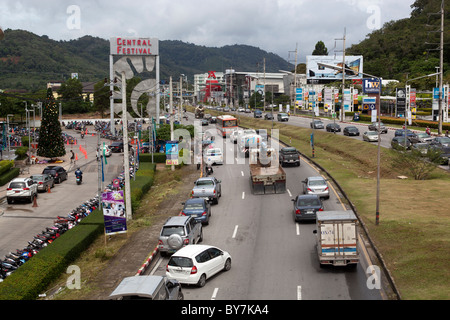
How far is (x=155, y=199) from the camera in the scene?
36.5 m

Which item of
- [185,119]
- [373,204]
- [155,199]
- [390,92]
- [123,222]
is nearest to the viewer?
[123,222]

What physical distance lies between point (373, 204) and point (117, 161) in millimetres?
38134

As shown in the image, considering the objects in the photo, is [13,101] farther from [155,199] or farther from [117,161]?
[155,199]

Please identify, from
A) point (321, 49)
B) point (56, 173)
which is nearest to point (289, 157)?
point (56, 173)

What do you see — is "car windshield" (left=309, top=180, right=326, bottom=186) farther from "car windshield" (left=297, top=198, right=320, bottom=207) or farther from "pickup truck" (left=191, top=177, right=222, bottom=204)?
"pickup truck" (left=191, top=177, right=222, bottom=204)

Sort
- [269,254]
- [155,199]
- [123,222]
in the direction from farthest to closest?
[155,199]
[123,222]
[269,254]

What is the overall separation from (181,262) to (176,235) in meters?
3.65

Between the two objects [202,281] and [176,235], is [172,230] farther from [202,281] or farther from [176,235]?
[202,281]

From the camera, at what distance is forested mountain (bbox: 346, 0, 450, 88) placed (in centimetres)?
11900

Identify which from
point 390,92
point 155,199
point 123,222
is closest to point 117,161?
point 155,199

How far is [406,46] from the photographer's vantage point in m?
138

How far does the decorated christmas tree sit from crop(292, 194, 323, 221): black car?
45221mm

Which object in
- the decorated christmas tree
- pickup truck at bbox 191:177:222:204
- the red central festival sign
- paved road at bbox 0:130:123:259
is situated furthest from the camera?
the red central festival sign

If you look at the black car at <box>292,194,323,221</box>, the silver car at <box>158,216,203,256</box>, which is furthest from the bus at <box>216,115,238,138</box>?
the silver car at <box>158,216,203,256</box>
